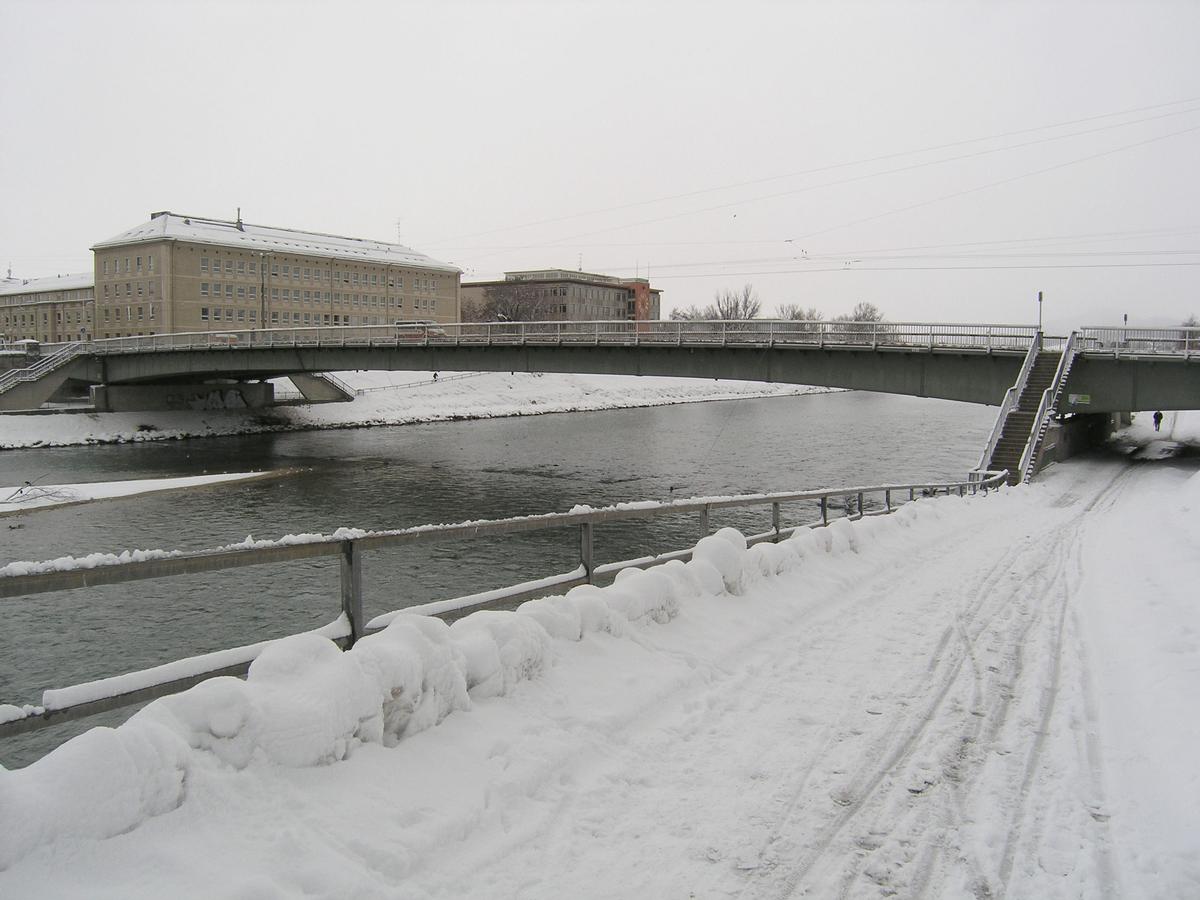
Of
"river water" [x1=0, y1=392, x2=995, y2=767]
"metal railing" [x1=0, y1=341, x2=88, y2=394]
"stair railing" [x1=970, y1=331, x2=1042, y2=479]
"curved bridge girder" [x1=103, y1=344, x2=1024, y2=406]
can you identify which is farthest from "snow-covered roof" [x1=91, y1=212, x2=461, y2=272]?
"stair railing" [x1=970, y1=331, x2=1042, y2=479]

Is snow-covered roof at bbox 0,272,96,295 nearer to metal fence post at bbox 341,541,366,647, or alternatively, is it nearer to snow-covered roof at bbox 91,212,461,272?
snow-covered roof at bbox 91,212,461,272

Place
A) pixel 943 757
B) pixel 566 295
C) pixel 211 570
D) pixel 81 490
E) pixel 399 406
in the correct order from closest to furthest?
pixel 211 570
pixel 943 757
pixel 81 490
pixel 399 406
pixel 566 295

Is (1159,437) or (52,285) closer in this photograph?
(1159,437)

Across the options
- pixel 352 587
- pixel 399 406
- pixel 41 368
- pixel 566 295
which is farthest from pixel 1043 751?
pixel 566 295

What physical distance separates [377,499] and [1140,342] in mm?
27830

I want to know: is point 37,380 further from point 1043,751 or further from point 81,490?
point 1043,751

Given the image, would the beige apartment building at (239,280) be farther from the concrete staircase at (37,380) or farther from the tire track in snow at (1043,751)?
the tire track in snow at (1043,751)

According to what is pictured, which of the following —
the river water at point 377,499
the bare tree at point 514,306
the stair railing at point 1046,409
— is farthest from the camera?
the bare tree at point 514,306

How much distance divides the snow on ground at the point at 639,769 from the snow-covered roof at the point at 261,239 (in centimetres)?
8675

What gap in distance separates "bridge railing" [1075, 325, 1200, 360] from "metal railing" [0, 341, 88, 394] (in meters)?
A: 52.9

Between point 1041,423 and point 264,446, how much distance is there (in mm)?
Result: 36845

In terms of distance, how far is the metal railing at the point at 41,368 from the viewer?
49531mm

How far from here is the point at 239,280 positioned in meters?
87.8

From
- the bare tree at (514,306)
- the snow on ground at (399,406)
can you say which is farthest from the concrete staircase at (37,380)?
the bare tree at (514,306)
